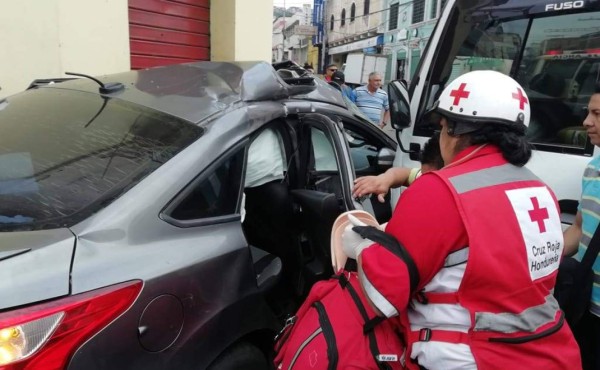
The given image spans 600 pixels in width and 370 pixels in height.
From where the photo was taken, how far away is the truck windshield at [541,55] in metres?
2.48

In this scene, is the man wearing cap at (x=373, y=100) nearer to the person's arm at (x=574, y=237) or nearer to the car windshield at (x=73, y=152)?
the person's arm at (x=574, y=237)

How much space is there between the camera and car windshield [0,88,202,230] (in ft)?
5.20

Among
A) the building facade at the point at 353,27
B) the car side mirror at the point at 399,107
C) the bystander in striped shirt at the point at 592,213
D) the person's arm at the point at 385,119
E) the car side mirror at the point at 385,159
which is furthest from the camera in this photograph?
the building facade at the point at 353,27

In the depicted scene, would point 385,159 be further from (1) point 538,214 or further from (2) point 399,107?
(1) point 538,214

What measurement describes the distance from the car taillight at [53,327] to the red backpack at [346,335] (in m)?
0.56

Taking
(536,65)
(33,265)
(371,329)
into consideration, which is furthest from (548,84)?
(33,265)

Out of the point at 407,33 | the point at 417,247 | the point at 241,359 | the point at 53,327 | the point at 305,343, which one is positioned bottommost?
the point at 241,359

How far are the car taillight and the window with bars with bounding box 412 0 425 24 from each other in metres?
26.1

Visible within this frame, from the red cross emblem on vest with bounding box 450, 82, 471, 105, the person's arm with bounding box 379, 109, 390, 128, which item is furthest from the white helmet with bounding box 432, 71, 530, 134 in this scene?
the person's arm with bounding box 379, 109, 390, 128

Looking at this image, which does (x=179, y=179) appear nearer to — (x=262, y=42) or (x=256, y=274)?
(x=256, y=274)

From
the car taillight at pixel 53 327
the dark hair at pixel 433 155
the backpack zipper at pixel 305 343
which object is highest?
the dark hair at pixel 433 155

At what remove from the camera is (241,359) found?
184 centimetres

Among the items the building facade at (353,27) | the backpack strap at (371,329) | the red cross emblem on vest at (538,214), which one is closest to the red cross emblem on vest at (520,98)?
the red cross emblem on vest at (538,214)

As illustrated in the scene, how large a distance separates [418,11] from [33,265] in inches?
1058
